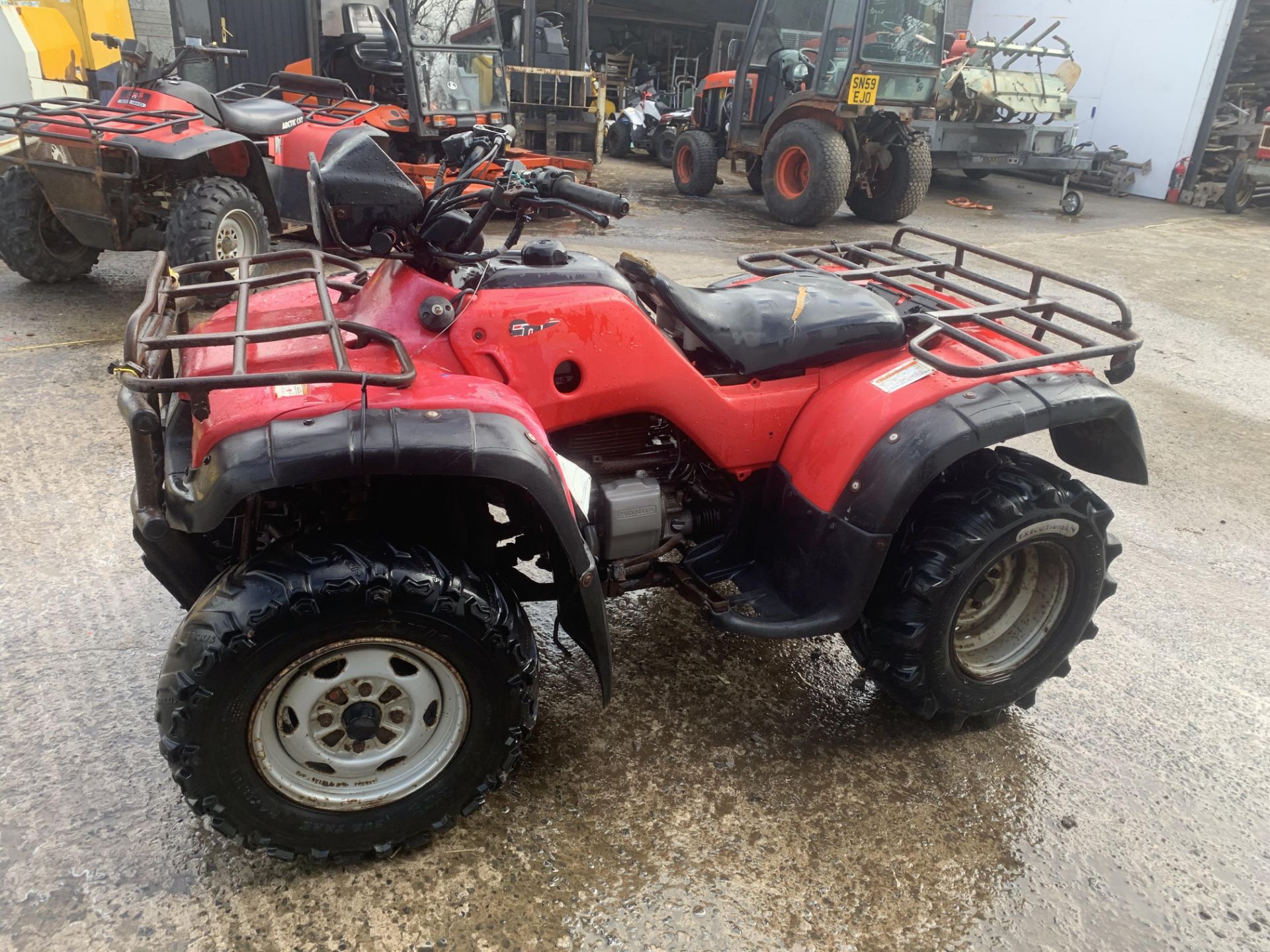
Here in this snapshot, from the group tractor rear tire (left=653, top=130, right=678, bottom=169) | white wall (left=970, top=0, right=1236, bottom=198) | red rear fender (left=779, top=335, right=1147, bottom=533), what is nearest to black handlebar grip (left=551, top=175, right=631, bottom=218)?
red rear fender (left=779, top=335, right=1147, bottom=533)

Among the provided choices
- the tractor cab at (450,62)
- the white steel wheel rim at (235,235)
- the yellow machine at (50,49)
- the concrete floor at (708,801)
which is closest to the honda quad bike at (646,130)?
the tractor cab at (450,62)

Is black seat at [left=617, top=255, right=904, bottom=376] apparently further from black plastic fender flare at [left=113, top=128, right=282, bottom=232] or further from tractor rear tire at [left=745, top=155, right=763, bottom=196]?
tractor rear tire at [left=745, top=155, right=763, bottom=196]

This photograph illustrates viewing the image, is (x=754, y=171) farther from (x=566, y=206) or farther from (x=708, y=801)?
(x=708, y=801)

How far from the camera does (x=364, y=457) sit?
1.78 meters

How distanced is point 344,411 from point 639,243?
711cm

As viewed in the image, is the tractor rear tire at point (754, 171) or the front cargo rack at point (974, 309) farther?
the tractor rear tire at point (754, 171)

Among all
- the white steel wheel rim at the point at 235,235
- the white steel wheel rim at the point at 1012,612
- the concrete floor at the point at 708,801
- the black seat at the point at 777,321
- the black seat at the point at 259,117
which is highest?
the black seat at the point at 259,117

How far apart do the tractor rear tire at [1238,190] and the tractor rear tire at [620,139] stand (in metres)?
9.23

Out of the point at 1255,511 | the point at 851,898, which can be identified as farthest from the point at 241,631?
the point at 1255,511

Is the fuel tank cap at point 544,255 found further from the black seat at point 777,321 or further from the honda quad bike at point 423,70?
the honda quad bike at point 423,70

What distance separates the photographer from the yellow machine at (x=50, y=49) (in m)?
9.88

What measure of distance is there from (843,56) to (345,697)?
32.3 feet

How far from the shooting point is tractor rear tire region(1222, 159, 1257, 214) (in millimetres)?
13579

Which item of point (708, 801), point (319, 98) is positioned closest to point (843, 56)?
point (319, 98)
